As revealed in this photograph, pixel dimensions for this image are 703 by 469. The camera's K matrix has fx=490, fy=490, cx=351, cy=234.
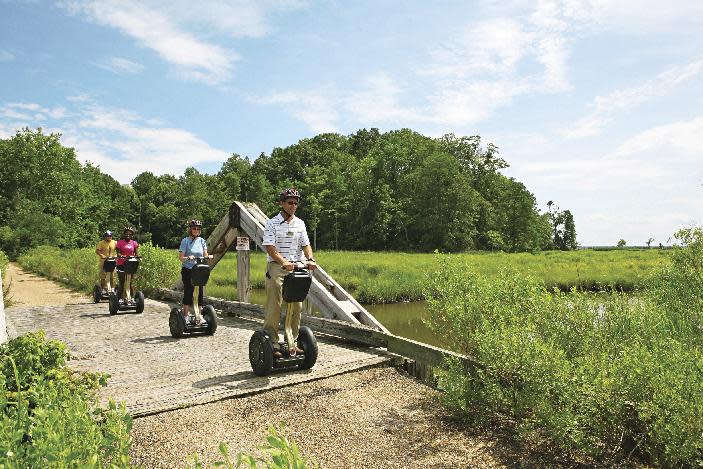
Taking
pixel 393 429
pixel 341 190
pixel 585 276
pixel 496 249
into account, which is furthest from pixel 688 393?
pixel 496 249

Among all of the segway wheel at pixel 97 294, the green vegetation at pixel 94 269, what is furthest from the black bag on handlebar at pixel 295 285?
the green vegetation at pixel 94 269

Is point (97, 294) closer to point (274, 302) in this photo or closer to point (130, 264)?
point (130, 264)

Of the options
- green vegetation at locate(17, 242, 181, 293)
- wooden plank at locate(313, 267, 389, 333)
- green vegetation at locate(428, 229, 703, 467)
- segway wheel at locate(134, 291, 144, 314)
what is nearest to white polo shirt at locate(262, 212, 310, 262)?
green vegetation at locate(428, 229, 703, 467)

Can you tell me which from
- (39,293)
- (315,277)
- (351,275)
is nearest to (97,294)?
(39,293)

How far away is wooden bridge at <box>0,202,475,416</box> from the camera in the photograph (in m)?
5.07

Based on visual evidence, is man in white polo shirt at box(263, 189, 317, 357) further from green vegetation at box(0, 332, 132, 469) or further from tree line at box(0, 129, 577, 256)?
tree line at box(0, 129, 577, 256)

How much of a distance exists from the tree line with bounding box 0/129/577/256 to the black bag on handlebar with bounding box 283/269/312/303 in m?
40.4

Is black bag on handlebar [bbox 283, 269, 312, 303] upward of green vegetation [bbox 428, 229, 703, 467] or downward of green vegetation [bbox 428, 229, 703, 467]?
upward

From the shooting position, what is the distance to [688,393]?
3.01 m

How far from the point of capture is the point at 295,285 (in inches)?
204

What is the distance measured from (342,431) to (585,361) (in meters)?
1.99

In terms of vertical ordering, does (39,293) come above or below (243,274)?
below

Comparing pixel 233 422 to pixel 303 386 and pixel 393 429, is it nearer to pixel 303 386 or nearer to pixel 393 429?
pixel 303 386

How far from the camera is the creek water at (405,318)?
11037 mm
